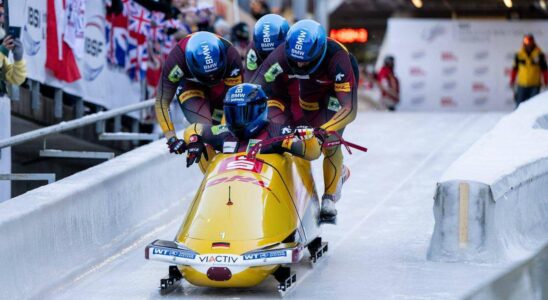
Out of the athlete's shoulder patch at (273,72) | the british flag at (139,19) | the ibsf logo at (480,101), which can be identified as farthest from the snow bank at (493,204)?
the ibsf logo at (480,101)

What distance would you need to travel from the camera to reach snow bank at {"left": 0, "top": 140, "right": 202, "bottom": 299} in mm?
7000

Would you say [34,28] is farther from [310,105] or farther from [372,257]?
[372,257]

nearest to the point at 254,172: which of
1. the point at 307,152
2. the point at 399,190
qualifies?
the point at 307,152

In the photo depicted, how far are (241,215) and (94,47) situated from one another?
462 cm

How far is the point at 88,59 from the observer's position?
35.8ft

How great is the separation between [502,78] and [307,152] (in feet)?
53.8

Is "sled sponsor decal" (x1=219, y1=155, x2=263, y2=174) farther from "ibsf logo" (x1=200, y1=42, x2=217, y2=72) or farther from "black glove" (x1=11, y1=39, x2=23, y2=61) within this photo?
"black glove" (x1=11, y1=39, x2=23, y2=61)

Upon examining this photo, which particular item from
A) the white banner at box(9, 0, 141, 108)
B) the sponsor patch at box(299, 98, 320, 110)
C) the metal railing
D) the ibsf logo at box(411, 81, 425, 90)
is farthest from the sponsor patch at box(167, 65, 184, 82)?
the ibsf logo at box(411, 81, 425, 90)

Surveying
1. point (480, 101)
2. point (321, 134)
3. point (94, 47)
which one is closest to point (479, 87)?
point (480, 101)

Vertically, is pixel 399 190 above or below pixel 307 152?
below

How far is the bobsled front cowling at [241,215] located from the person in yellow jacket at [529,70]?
444 inches

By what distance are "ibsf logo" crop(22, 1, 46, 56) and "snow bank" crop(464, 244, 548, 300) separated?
223 inches

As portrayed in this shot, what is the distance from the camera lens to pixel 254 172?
23.3ft

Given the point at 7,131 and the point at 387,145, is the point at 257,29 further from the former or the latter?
the point at 387,145
